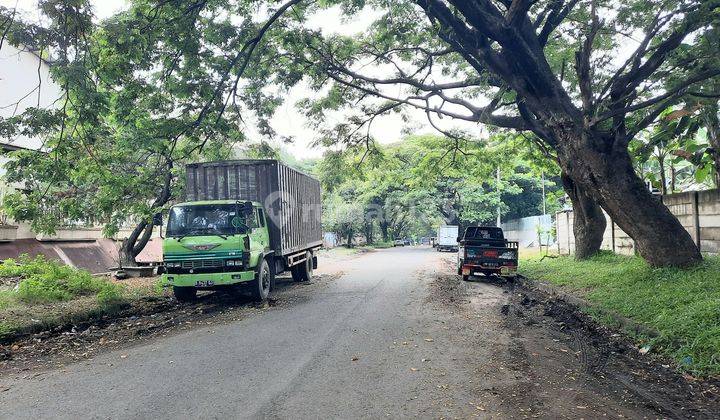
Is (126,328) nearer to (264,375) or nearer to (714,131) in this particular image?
(264,375)

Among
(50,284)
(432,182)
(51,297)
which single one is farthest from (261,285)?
(432,182)

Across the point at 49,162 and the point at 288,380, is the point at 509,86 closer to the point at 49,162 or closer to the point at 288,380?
the point at 288,380

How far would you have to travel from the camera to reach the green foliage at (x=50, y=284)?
410 inches

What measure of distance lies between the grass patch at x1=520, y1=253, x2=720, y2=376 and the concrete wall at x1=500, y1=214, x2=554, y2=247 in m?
19.6

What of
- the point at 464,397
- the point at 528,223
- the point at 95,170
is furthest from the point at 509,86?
the point at 528,223

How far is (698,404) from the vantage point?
4.68 meters

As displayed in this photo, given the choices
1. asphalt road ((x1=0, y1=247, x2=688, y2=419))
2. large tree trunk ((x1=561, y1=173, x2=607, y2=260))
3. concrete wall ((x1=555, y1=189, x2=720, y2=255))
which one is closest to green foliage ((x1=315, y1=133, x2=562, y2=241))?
large tree trunk ((x1=561, y1=173, x2=607, y2=260))

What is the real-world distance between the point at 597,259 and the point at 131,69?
14451 millimetres

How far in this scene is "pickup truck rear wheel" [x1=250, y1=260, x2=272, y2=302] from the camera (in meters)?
11.3

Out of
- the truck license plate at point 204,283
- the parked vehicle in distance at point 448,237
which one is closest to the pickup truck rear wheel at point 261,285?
the truck license plate at point 204,283

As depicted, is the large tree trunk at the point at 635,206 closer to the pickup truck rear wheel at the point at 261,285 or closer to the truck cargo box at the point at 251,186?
the truck cargo box at the point at 251,186

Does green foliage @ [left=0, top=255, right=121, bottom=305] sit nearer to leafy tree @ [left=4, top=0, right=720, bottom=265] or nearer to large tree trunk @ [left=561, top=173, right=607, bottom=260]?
leafy tree @ [left=4, top=0, right=720, bottom=265]

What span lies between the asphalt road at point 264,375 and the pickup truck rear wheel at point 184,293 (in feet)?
9.91

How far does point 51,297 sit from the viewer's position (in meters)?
10.7
